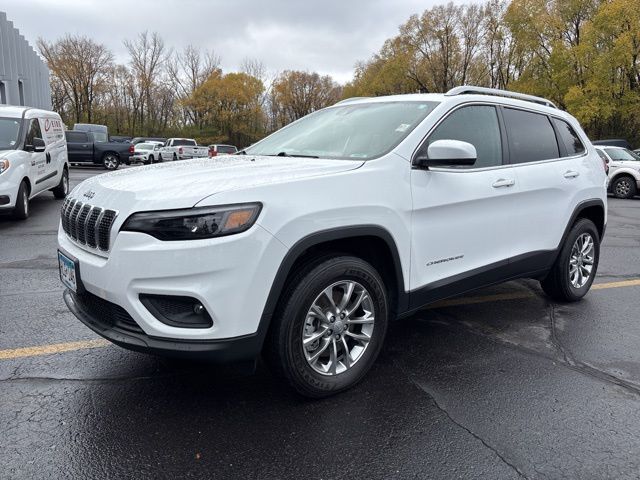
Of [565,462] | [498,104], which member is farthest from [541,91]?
[565,462]

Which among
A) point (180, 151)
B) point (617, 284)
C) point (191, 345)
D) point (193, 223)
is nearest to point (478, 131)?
point (193, 223)

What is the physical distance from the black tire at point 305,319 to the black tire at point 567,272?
235cm

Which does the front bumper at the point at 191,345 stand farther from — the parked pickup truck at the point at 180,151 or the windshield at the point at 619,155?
the parked pickup truck at the point at 180,151

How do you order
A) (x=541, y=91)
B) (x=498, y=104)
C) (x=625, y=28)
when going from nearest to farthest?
(x=498, y=104), (x=625, y=28), (x=541, y=91)

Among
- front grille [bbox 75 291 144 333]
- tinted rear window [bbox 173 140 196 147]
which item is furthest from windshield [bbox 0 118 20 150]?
tinted rear window [bbox 173 140 196 147]

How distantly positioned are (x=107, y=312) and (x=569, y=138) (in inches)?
165

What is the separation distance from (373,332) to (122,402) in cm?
149

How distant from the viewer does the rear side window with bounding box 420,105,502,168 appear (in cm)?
354

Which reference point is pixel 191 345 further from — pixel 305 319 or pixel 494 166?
pixel 494 166

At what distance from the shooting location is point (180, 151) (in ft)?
102

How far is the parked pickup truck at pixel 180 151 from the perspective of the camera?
31284 millimetres

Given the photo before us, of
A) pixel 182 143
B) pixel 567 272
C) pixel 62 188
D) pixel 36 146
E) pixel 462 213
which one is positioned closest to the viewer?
pixel 462 213

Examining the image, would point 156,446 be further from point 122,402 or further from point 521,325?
point 521,325

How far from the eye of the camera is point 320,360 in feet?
9.73
